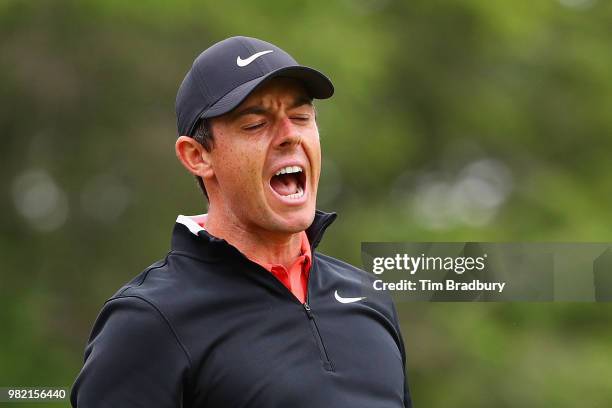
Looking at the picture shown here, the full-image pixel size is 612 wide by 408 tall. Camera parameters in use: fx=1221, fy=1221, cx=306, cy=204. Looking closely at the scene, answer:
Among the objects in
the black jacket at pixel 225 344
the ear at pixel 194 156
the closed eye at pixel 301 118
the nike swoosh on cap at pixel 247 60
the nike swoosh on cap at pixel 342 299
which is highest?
the nike swoosh on cap at pixel 247 60

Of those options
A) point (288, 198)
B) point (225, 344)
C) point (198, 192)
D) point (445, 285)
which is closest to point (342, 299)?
point (288, 198)

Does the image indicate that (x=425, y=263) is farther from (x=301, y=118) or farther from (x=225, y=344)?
(x=225, y=344)

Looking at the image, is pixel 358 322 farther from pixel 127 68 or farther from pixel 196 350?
pixel 127 68

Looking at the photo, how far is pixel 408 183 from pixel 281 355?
6.39 m

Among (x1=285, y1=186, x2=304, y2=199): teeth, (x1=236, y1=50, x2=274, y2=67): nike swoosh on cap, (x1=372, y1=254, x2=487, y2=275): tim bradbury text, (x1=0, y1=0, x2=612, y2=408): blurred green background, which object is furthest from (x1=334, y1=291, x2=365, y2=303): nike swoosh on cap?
(x1=0, y1=0, x2=612, y2=408): blurred green background

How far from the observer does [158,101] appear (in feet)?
26.3

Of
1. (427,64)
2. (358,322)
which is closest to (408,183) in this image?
(427,64)

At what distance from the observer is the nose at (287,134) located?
2385 mm

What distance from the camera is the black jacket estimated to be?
7.08 ft

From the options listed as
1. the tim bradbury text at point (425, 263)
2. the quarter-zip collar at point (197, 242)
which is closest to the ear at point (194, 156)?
the quarter-zip collar at point (197, 242)

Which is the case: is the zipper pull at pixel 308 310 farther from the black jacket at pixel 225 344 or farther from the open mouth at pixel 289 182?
the open mouth at pixel 289 182

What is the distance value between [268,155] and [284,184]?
0.08m

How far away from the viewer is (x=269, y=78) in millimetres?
2330

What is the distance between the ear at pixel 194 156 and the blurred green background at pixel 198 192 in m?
4.93
